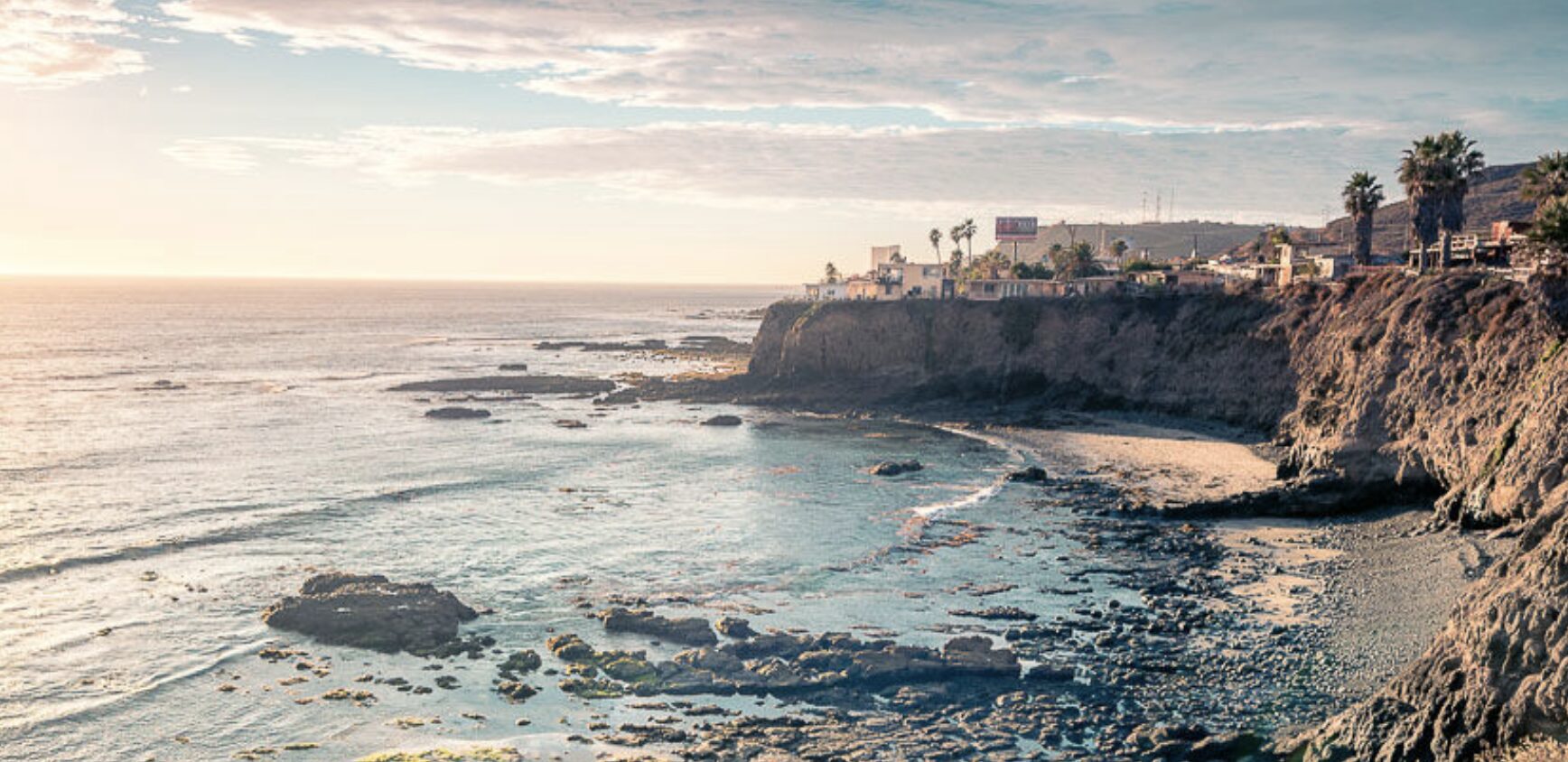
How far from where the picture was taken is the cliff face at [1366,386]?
75.8 ft

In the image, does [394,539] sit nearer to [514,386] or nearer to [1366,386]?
[1366,386]

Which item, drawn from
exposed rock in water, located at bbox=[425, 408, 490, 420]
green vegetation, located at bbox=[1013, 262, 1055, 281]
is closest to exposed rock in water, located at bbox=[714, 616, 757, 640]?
exposed rock in water, located at bbox=[425, 408, 490, 420]

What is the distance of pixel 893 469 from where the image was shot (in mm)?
70625

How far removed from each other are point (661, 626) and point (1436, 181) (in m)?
64.8

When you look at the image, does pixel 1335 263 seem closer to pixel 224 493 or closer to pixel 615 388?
pixel 615 388

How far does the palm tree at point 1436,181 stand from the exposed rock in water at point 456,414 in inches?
2966

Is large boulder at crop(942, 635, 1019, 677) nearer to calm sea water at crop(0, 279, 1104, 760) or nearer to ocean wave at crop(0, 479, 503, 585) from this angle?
calm sea water at crop(0, 279, 1104, 760)

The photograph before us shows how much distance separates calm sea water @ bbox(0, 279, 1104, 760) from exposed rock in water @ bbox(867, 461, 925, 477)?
1165 millimetres

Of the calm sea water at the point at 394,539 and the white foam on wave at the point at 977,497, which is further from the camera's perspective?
the white foam on wave at the point at 977,497

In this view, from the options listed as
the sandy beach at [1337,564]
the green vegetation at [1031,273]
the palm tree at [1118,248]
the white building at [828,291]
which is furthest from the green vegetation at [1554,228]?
the palm tree at [1118,248]

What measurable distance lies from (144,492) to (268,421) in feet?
98.8

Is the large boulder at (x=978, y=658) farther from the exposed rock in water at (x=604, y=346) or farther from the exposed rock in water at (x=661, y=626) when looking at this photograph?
the exposed rock in water at (x=604, y=346)

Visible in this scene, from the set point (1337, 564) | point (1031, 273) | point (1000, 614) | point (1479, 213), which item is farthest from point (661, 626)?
point (1479, 213)

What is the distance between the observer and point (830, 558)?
50.0 meters
